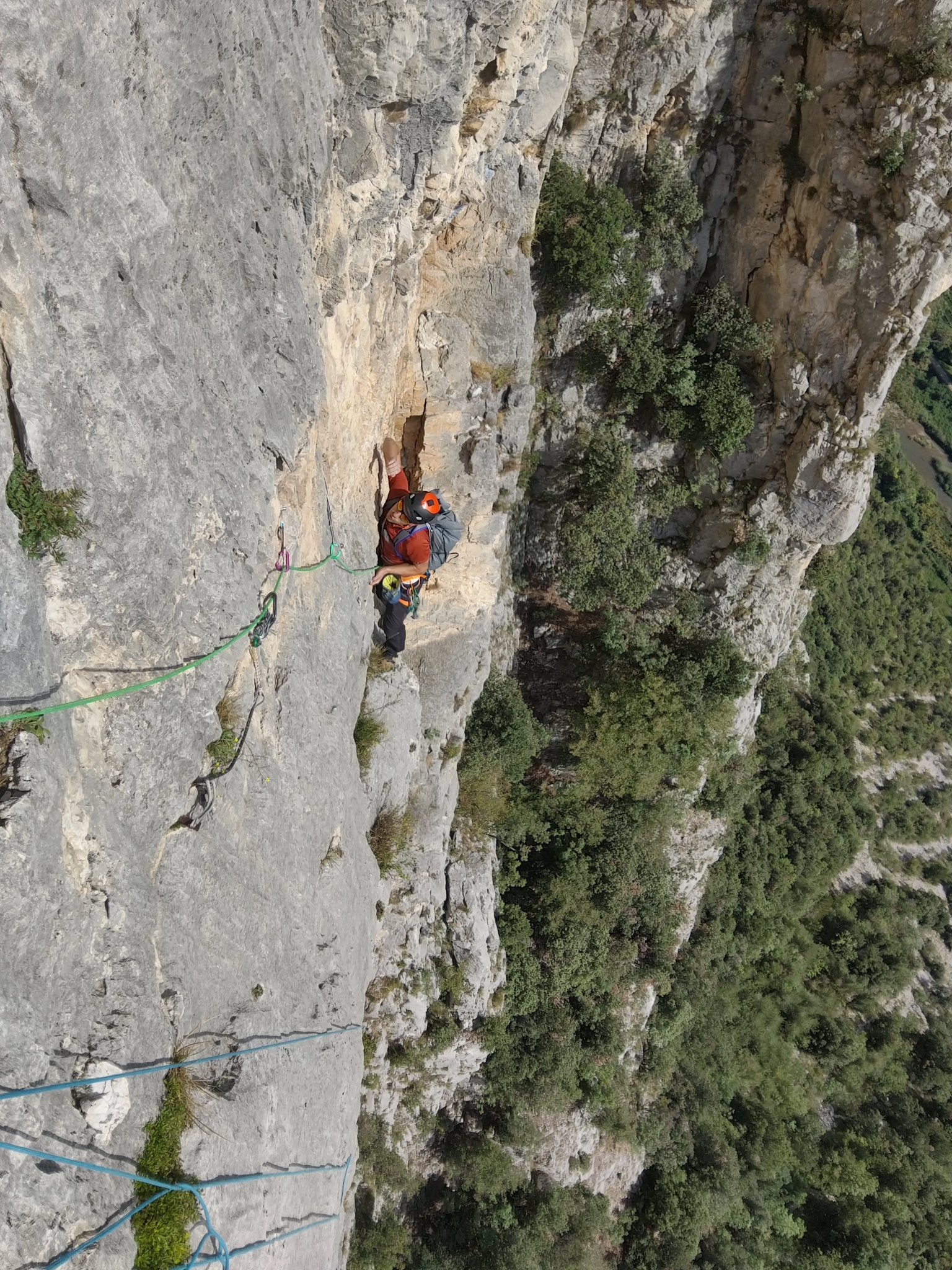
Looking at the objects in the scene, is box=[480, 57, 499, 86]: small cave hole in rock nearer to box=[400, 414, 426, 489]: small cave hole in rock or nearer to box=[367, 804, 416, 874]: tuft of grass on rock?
box=[400, 414, 426, 489]: small cave hole in rock

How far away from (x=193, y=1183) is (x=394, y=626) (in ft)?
19.9

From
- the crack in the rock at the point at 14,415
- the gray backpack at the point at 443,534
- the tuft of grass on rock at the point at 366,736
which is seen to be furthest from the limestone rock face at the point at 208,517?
the gray backpack at the point at 443,534

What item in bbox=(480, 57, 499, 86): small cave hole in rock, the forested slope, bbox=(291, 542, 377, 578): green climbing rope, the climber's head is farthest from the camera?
the forested slope

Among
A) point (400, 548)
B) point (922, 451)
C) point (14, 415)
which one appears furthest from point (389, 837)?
point (922, 451)

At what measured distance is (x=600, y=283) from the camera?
36.7ft

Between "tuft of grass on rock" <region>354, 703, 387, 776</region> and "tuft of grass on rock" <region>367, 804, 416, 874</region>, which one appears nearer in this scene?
"tuft of grass on rock" <region>354, 703, 387, 776</region>

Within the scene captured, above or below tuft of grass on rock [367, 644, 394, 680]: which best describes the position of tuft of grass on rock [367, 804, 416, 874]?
below

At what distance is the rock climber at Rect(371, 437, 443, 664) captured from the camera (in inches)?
328

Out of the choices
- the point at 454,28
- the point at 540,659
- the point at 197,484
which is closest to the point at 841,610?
the point at 540,659

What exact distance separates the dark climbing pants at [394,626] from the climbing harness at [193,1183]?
183 inches

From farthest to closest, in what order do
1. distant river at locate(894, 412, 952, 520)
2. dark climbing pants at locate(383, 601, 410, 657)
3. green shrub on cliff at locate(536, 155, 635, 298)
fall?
distant river at locate(894, 412, 952, 520)
green shrub on cliff at locate(536, 155, 635, 298)
dark climbing pants at locate(383, 601, 410, 657)

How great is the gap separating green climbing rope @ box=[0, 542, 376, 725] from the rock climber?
1314 millimetres

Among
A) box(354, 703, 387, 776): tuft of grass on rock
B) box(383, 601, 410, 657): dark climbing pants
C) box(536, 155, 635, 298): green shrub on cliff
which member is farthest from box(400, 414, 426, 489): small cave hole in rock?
box(536, 155, 635, 298): green shrub on cliff

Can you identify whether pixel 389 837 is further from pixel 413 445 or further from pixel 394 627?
pixel 413 445
